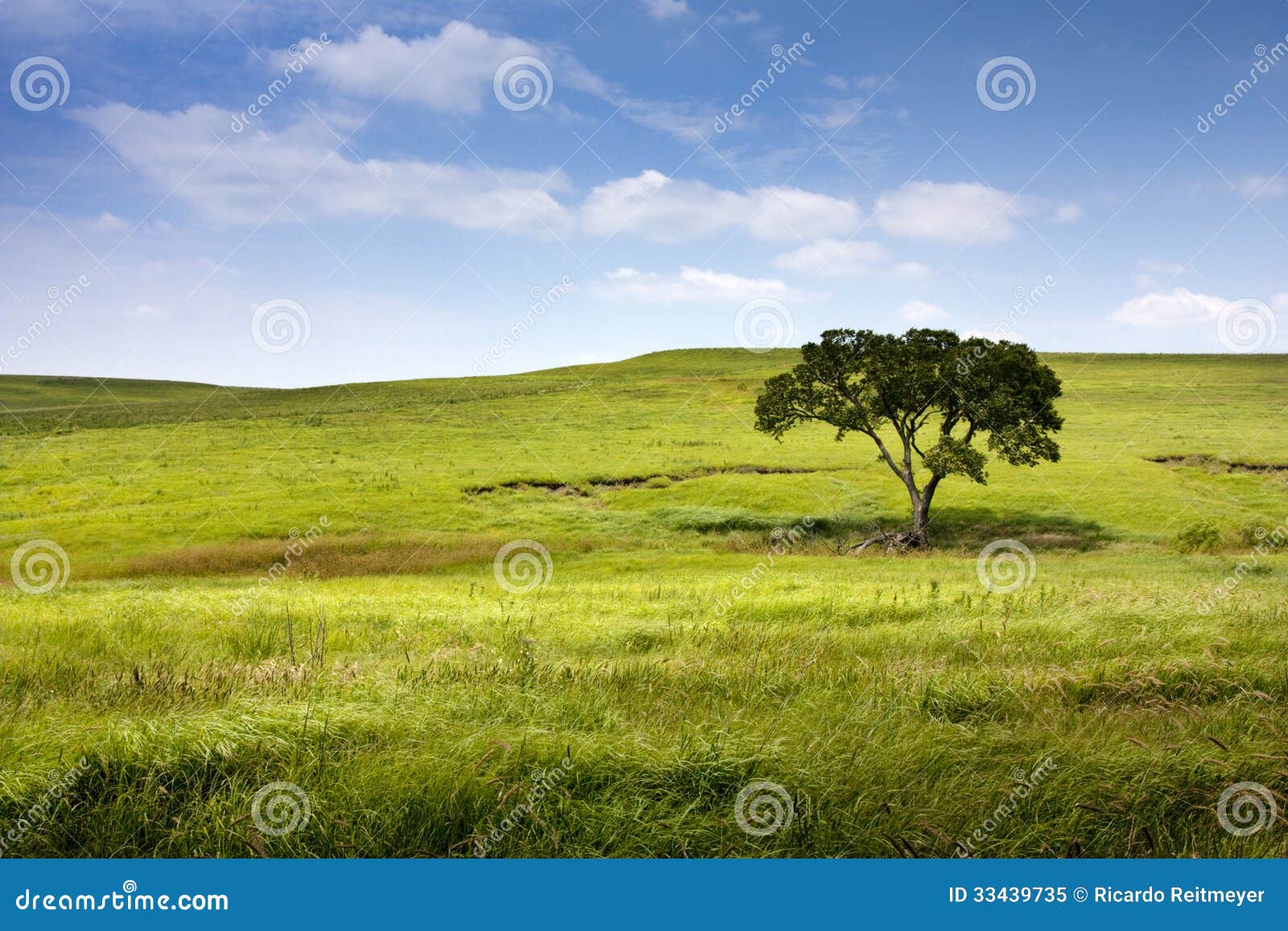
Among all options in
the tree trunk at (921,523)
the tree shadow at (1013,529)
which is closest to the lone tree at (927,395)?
the tree trunk at (921,523)

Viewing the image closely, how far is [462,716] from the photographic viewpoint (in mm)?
6664

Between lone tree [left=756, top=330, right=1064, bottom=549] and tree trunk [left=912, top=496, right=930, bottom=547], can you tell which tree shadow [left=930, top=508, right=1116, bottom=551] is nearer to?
tree trunk [left=912, top=496, right=930, bottom=547]

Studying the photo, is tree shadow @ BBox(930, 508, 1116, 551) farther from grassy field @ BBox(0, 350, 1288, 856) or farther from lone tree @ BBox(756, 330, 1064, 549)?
grassy field @ BBox(0, 350, 1288, 856)

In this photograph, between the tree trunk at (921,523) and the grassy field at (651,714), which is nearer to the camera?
the grassy field at (651,714)

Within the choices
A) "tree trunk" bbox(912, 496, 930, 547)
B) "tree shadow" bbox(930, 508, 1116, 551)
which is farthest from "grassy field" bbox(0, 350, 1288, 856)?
"tree shadow" bbox(930, 508, 1116, 551)

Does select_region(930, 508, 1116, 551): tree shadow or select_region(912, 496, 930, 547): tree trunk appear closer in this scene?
select_region(912, 496, 930, 547): tree trunk

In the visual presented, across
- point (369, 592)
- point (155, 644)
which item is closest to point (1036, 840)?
point (155, 644)

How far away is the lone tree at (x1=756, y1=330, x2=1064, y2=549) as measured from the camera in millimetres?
40656

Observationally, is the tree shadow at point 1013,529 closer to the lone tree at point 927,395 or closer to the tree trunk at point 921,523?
the tree trunk at point 921,523

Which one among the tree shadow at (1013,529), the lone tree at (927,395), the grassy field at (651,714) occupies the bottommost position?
the tree shadow at (1013,529)

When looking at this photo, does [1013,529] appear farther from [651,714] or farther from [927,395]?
[651,714]

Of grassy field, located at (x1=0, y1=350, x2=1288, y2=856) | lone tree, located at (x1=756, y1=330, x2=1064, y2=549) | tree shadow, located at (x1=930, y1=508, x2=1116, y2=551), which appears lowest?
tree shadow, located at (x1=930, y1=508, x2=1116, y2=551)

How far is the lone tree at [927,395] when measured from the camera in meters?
40.7

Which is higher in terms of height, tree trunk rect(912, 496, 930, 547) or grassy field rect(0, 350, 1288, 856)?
grassy field rect(0, 350, 1288, 856)
